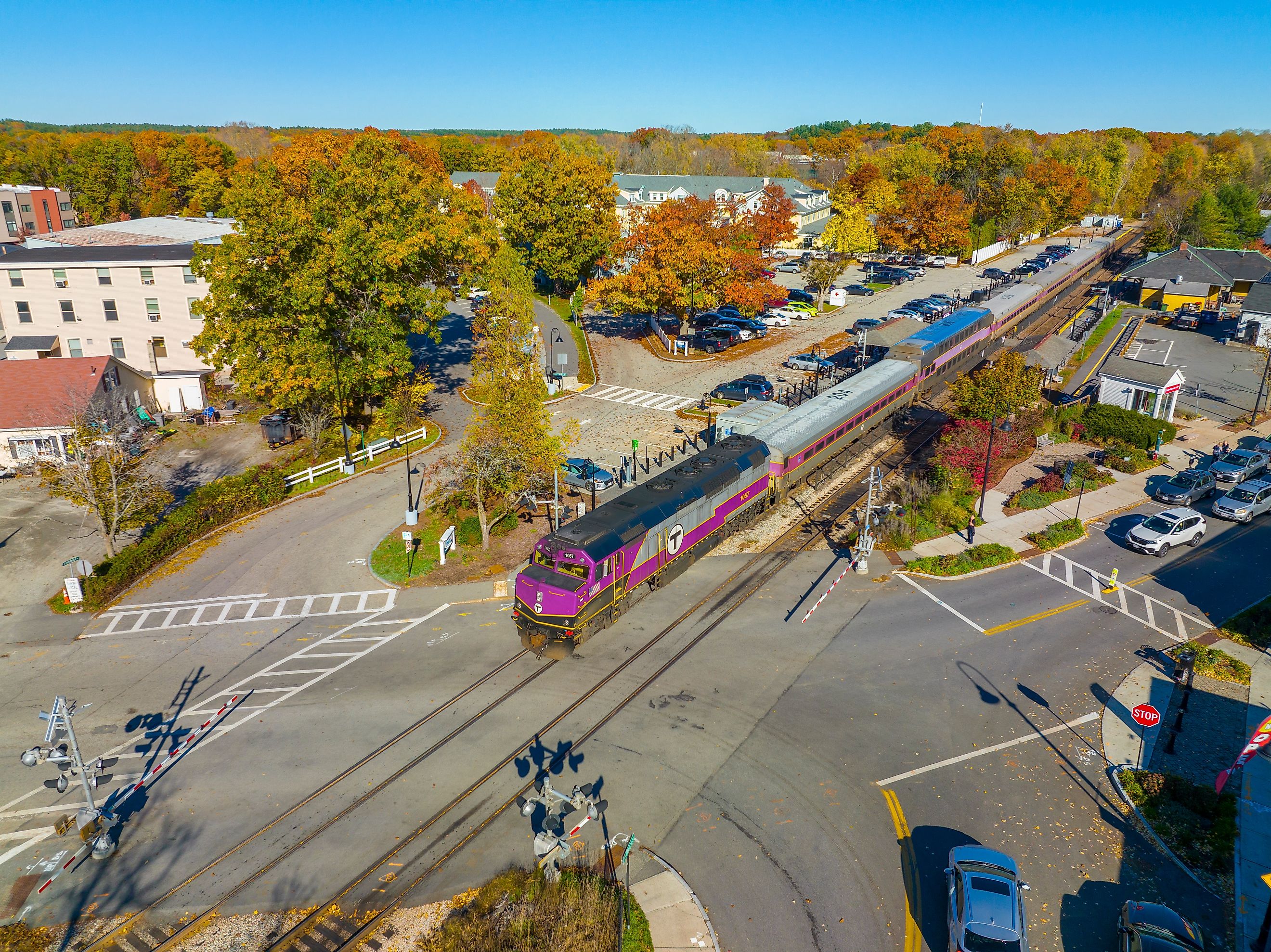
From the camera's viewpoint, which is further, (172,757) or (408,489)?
(408,489)

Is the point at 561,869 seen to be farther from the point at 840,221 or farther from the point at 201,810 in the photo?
the point at 840,221

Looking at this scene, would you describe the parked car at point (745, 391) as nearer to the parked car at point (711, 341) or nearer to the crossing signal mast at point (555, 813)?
the parked car at point (711, 341)

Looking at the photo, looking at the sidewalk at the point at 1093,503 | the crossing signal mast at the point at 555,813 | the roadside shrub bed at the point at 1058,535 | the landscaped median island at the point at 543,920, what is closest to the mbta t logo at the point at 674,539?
the crossing signal mast at the point at 555,813

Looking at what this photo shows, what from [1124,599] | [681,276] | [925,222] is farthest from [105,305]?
[925,222]

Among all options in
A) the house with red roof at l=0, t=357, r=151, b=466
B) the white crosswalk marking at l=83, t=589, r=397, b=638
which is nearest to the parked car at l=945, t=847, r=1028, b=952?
the white crosswalk marking at l=83, t=589, r=397, b=638

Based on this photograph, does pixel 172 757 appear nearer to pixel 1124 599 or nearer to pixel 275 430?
pixel 275 430

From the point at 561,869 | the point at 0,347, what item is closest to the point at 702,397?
the point at 561,869
